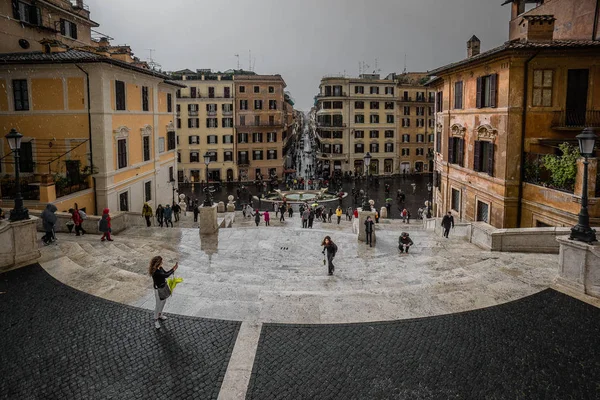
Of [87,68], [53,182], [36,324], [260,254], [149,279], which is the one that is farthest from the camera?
[87,68]

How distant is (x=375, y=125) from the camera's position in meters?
72.8

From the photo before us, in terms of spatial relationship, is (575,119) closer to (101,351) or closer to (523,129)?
(523,129)

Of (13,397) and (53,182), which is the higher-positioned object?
(53,182)

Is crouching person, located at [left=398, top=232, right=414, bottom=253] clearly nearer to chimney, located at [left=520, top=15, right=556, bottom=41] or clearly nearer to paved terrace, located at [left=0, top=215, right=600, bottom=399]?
paved terrace, located at [left=0, top=215, right=600, bottom=399]

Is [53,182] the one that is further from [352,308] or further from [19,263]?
[352,308]

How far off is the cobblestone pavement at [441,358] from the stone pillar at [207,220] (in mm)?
12930

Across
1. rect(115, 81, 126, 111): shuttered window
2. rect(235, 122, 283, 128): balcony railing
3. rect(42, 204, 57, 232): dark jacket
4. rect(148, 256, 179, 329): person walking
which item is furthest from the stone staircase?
rect(235, 122, 283, 128): balcony railing

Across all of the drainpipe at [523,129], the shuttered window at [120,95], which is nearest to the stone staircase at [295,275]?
the drainpipe at [523,129]

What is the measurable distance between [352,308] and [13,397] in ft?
21.3

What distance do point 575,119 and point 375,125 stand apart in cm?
5168

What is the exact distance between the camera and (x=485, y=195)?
24641 mm

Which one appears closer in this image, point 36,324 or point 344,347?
point 344,347

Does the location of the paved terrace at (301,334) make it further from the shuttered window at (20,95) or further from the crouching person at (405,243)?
the shuttered window at (20,95)

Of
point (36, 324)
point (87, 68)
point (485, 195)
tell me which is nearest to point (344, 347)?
point (36, 324)
